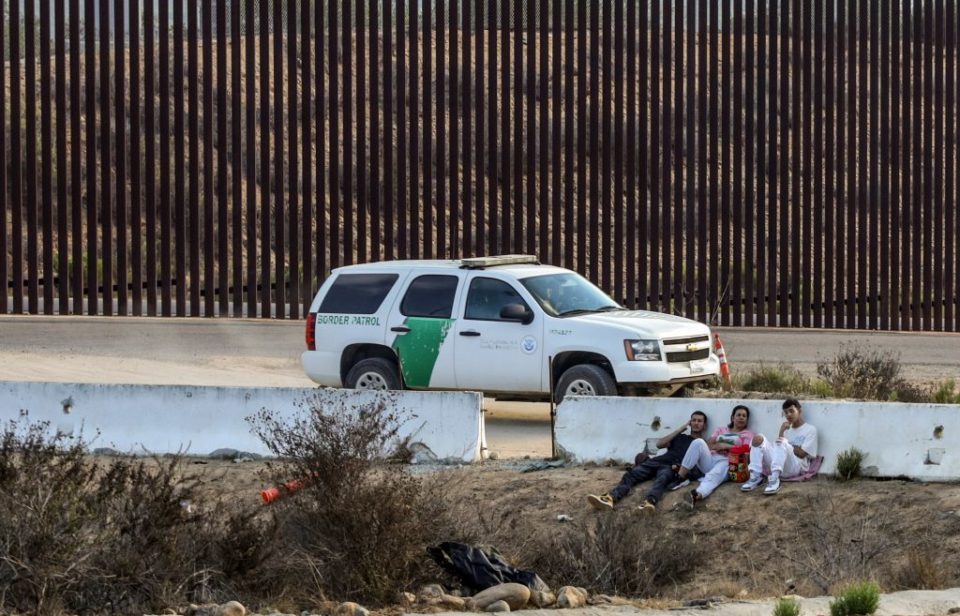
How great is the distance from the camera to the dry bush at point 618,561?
11719 millimetres

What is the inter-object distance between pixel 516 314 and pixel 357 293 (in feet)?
6.17

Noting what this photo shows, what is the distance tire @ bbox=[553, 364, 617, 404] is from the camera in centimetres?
1619

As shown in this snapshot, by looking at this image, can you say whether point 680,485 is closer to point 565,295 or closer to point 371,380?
point 565,295

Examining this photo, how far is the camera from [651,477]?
13.9 m

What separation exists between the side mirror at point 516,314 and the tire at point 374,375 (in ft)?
4.49

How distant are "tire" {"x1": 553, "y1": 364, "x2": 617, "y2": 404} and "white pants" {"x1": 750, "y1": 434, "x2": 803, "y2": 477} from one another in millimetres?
2785

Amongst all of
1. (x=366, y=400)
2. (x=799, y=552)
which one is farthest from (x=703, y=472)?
(x=366, y=400)

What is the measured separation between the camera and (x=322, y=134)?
2231 cm

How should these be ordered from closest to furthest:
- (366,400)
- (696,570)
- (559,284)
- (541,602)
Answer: (541,602) < (696,570) < (366,400) < (559,284)

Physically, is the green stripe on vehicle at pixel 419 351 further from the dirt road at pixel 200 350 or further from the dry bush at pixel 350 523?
the dry bush at pixel 350 523

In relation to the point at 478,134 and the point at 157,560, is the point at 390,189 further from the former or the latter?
the point at 157,560

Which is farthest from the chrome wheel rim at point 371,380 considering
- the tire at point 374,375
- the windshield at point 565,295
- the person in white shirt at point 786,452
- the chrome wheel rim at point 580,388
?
the person in white shirt at point 786,452

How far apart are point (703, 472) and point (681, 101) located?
10.4 metres

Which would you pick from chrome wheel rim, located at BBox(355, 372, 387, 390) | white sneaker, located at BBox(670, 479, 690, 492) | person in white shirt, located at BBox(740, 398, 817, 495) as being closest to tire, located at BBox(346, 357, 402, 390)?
chrome wheel rim, located at BBox(355, 372, 387, 390)
